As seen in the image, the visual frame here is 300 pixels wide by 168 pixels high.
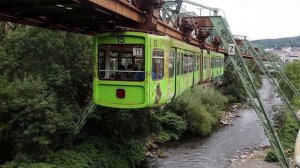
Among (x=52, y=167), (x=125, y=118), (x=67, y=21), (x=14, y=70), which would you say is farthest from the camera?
(x=125, y=118)

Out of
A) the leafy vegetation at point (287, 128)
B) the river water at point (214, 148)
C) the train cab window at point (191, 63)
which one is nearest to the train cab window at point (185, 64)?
the train cab window at point (191, 63)

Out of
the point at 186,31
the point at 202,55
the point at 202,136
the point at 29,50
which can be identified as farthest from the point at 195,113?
the point at 29,50

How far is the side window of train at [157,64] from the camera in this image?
9.02 meters

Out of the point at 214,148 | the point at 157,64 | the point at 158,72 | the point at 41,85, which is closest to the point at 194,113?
the point at 214,148

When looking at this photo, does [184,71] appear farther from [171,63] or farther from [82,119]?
[82,119]

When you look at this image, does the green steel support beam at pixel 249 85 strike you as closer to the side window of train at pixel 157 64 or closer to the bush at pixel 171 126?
the bush at pixel 171 126

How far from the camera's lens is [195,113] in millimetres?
24812

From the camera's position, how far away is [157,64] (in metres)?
9.26

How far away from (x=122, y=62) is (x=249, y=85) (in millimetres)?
9499

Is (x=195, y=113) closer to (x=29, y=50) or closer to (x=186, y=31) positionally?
(x=186, y=31)

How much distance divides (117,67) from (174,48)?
2431 millimetres

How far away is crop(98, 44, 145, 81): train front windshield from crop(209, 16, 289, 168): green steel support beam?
27.8 feet

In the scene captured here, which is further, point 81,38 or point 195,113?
point 195,113

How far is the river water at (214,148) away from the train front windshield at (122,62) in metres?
9.80
